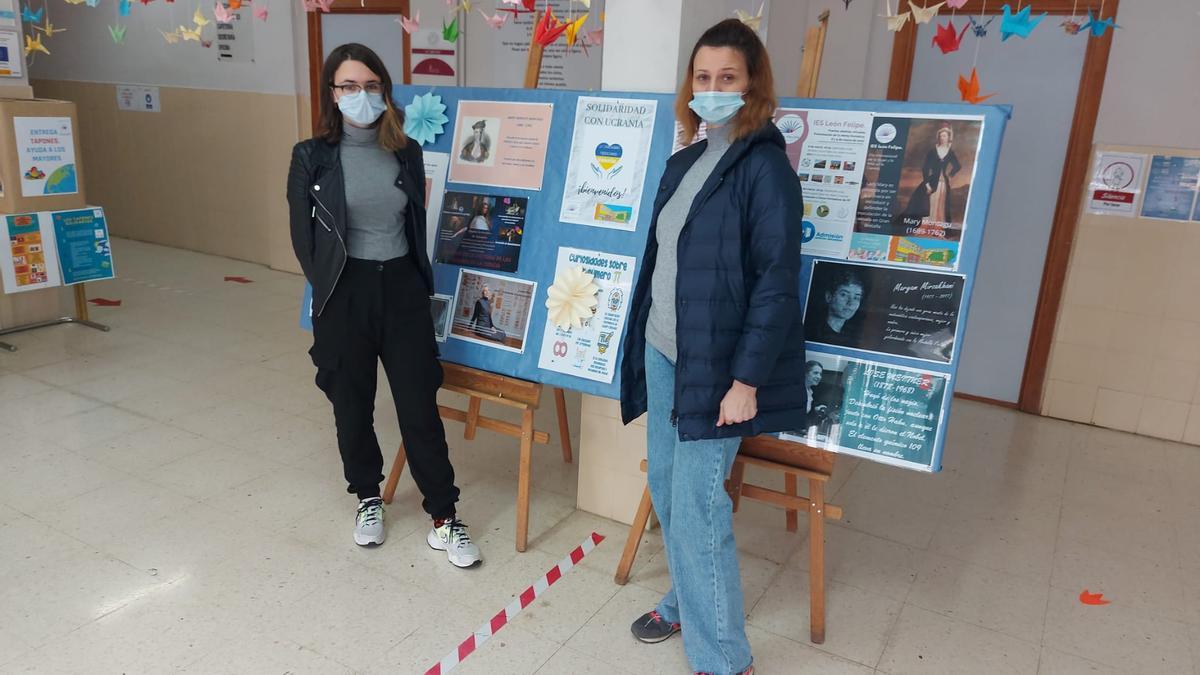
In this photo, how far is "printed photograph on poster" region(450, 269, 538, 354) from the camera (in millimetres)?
2693

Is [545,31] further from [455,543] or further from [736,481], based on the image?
[455,543]

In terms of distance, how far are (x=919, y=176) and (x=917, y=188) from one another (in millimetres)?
30

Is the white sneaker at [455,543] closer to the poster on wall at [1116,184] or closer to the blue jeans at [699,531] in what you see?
the blue jeans at [699,531]

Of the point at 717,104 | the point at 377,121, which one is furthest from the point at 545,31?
the point at 717,104

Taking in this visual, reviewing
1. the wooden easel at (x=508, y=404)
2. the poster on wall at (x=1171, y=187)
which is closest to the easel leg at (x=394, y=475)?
the wooden easel at (x=508, y=404)

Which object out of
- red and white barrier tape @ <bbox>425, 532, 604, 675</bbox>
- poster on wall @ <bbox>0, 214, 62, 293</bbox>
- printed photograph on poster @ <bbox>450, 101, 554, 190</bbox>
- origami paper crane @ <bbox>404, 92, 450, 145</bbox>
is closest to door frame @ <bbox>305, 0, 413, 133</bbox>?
poster on wall @ <bbox>0, 214, 62, 293</bbox>

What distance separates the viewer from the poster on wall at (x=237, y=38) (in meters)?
6.34

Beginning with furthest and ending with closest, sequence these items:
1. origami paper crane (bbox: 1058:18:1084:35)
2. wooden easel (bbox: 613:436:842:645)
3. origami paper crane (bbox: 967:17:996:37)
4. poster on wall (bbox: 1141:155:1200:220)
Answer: origami paper crane (bbox: 967:17:996:37), poster on wall (bbox: 1141:155:1200:220), origami paper crane (bbox: 1058:18:1084:35), wooden easel (bbox: 613:436:842:645)

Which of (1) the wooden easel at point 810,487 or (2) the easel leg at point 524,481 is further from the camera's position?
(2) the easel leg at point 524,481

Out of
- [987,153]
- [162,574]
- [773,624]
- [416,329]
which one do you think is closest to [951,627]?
[773,624]

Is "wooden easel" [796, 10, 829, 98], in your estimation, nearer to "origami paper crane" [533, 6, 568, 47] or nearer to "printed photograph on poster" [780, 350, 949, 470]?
"printed photograph on poster" [780, 350, 949, 470]

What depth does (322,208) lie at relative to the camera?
8.04 ft

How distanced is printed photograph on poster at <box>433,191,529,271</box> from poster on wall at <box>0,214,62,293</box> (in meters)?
2.93

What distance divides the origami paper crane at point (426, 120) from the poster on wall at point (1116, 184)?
3051 mm
